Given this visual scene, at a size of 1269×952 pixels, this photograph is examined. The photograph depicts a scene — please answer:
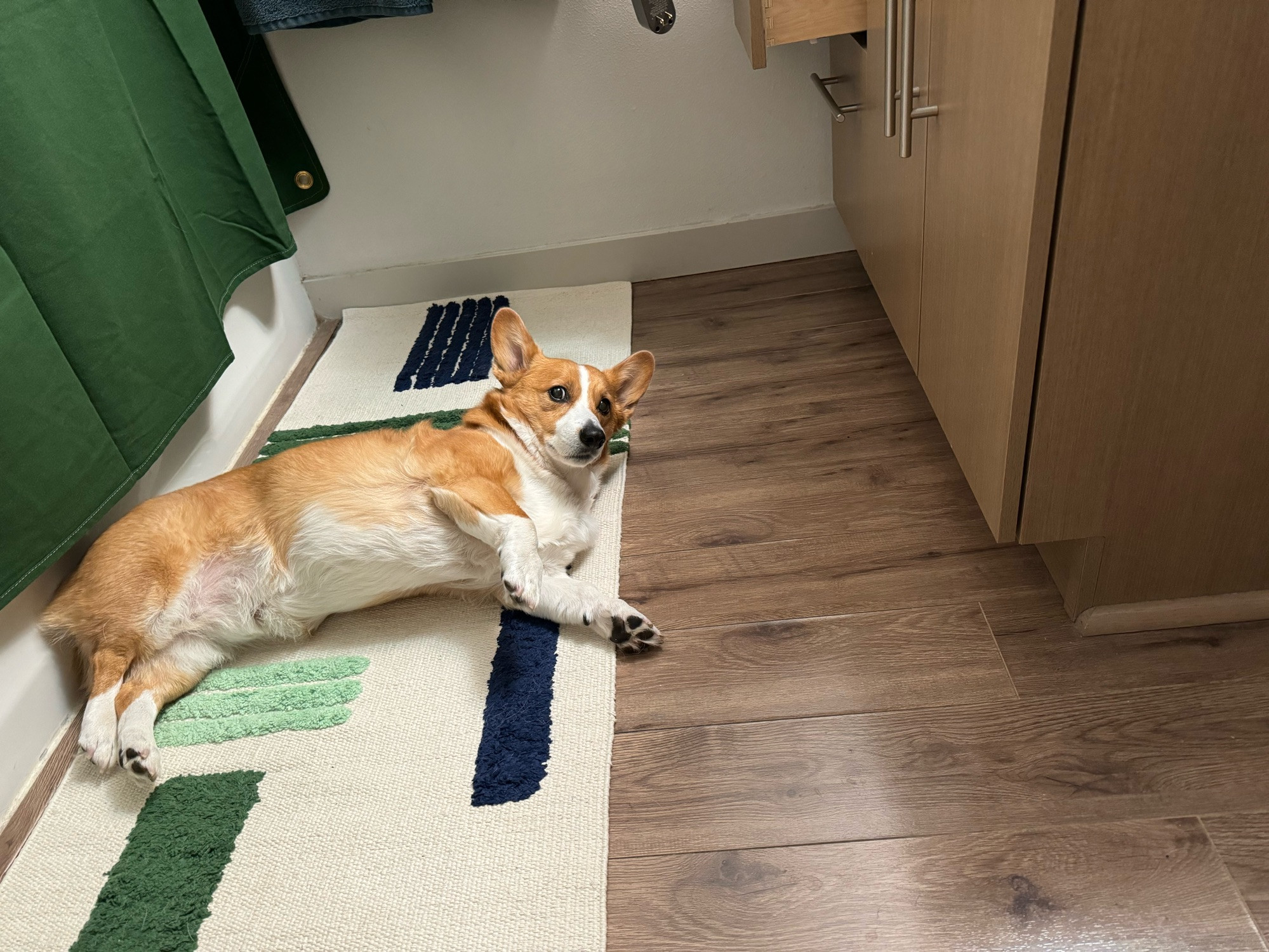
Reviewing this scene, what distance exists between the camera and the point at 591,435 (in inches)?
59.0

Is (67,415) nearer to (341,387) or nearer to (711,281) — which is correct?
(341,387)

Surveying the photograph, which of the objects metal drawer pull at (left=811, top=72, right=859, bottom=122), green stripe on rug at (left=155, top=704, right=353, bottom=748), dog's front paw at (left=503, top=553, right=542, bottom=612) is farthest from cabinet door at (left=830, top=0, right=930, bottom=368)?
green stripe on rug at (left=155, top=704, right=353, bottom=748)

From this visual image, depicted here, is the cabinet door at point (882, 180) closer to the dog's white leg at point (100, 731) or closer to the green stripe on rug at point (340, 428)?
the green stripe on rug at point (340, 428)

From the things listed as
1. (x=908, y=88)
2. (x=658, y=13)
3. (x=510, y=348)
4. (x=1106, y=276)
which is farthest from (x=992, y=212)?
→ (x=658, y=13)

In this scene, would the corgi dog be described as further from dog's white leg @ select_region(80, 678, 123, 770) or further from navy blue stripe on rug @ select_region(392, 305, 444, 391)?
navy blue stripe on rug @ select_region(392, 305, 444, 391)

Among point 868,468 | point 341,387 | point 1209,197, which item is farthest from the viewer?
point 341,387

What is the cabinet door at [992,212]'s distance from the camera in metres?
0.87

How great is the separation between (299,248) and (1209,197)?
2.23 m

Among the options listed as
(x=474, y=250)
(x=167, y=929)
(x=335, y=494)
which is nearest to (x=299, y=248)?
(x=474, y=250)

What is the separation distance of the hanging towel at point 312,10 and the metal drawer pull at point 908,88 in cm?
111

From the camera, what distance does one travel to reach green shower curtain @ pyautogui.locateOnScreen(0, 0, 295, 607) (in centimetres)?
130

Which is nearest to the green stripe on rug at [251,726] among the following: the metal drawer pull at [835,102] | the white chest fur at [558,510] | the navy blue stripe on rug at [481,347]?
the white chest fur at [558,510]

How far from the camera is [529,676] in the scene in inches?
52.9

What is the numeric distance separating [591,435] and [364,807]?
0.68 metres
